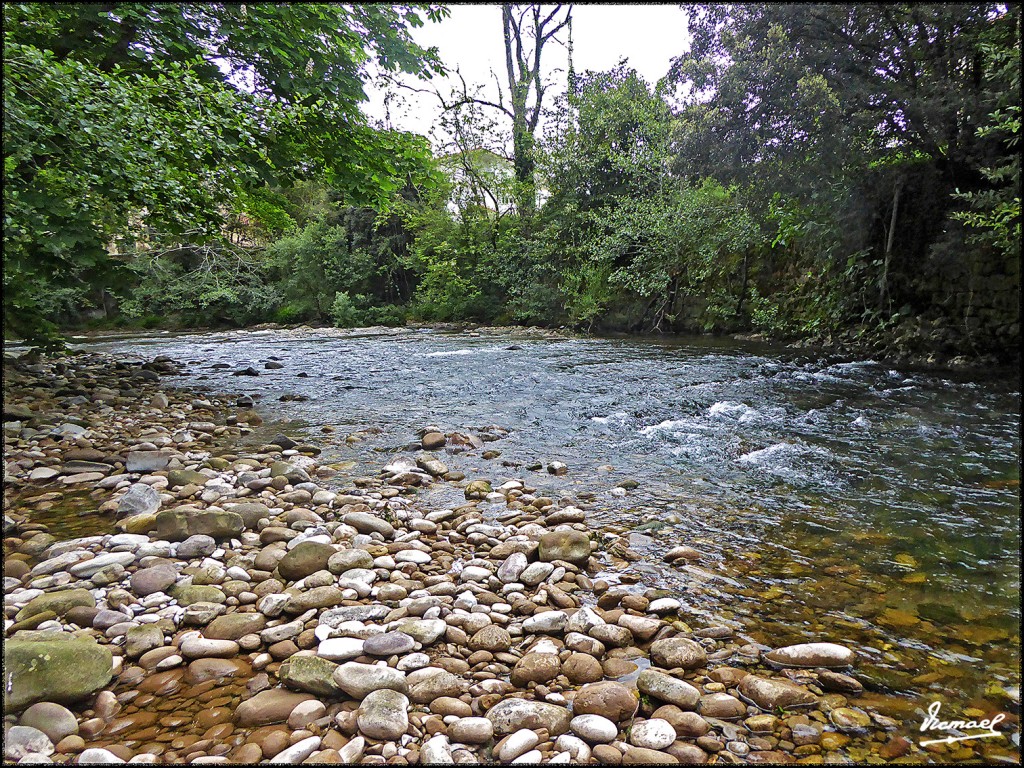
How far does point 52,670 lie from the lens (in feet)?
5.30

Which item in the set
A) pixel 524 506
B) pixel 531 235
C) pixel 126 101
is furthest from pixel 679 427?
pixel 531 235

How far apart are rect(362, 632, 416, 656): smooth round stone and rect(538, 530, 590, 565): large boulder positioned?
919 millimetres

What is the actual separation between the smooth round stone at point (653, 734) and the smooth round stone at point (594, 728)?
0.06 meters

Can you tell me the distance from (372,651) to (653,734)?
1049 millimetres

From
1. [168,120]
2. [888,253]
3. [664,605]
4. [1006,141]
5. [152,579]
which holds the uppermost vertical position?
[1006,141]

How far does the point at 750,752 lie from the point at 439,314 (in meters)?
21.9

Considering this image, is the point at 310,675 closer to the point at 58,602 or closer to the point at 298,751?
the point at 298,751

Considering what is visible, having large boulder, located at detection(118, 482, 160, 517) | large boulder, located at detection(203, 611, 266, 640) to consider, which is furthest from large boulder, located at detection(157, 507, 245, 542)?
large boulder, located at detection(203, 611, 266, 640)

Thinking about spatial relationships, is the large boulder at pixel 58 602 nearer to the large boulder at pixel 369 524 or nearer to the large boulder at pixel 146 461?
the large boulder at pixel 369 524

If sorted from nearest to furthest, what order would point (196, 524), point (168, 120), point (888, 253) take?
point (196, 524)
point (168, 120)
point (888, 253)

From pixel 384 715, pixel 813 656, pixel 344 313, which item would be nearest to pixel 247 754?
pixel 384 715

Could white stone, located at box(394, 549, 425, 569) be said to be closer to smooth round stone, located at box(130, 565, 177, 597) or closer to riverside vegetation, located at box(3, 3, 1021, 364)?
smooth round stone, located at box(130, 565, 177, 597)

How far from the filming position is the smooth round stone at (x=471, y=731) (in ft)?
4.98

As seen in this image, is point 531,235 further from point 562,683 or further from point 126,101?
point 562,683
